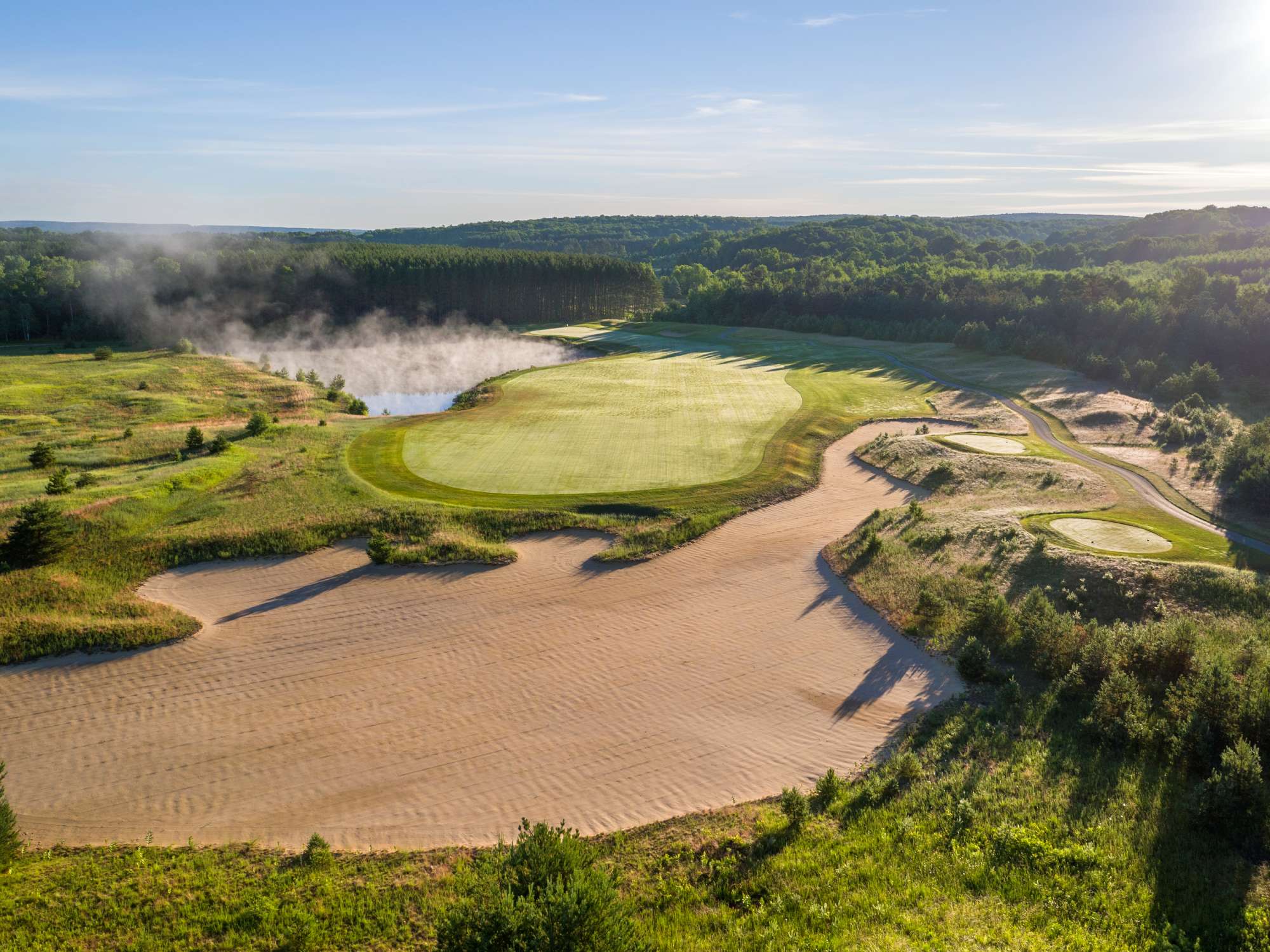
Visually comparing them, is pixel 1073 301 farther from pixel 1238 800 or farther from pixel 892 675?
pixel 1238 800

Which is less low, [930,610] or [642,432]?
[642,432]

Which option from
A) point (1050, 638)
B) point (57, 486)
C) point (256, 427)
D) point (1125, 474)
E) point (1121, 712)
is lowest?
point (1121, 712)

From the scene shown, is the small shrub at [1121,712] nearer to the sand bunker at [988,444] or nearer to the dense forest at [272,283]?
the sand bunker at [988,444]

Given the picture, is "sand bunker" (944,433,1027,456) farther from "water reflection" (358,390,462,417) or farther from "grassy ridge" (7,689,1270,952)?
"water reflection" (358,390,462,417)

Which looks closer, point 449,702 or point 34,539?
point 449,702

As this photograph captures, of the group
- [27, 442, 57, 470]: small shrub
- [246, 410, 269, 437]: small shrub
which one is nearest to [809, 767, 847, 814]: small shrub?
[246, 410, 269, 437]: small shrub

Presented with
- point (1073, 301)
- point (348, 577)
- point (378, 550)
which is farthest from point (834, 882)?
point (1073, 301)

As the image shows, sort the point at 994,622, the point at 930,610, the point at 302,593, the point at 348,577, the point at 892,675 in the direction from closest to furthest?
the point at 892,675
the point at 994,622
the point at 930,610
the point at 302,593
the point at 348,577
